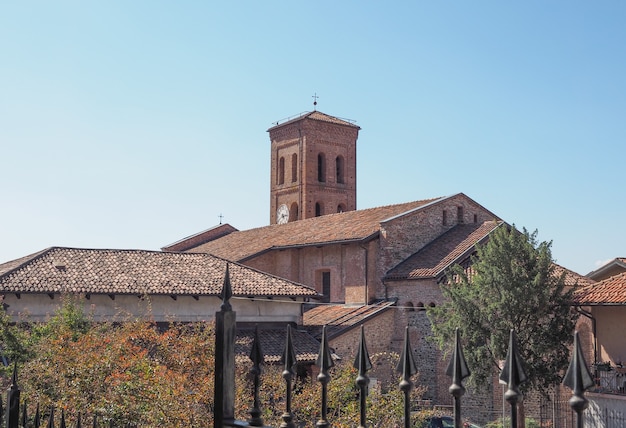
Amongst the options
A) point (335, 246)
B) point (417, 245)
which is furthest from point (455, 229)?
point (335, 246)

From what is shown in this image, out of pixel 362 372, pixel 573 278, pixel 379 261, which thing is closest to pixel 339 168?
pixel 379 261

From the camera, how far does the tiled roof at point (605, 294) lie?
1784 centimetres

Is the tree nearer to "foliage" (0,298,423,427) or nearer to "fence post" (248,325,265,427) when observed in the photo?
"foliage" (0,298,423,427)

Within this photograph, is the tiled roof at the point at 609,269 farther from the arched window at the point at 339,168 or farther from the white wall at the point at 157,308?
the arched window at the point at 339,168

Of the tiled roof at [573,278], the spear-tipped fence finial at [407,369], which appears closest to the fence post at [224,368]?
the spear-tipped fence finial at [407,369]

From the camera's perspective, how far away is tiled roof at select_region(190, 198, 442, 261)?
27.8 metres

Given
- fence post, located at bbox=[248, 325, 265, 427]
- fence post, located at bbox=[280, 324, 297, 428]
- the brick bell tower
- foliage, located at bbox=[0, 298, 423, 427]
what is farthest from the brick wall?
fence post, located at bbox=[280, 324, 297, 428]

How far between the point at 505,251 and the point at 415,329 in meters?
6.15

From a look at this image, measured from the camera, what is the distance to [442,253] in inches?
1006

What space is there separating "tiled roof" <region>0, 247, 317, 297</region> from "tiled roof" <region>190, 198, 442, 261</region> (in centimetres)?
582

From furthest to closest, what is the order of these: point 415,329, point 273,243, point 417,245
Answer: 1. point 273,243
2. point 417,245
3. point 415,329

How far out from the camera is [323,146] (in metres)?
43.7

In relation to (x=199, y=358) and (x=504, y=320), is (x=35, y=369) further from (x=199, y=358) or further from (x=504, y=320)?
(x=504, y=320)

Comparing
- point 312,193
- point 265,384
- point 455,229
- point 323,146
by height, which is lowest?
point 265,384
